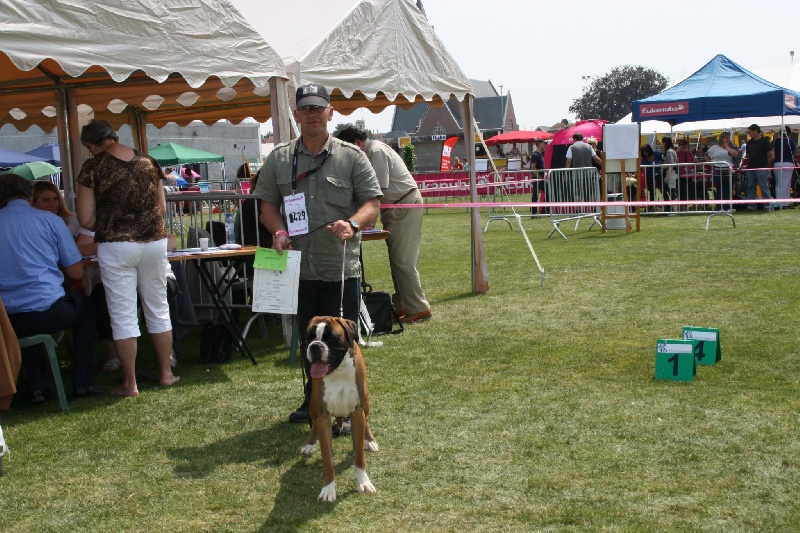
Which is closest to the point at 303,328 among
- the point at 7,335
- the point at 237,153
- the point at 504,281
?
the point at 7,335

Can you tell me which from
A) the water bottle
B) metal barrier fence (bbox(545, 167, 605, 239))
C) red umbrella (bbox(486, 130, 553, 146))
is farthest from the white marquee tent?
red umbrella (bbox(486, 130, 553, 146))

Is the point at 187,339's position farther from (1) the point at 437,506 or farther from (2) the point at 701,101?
(2) the point at 701,101

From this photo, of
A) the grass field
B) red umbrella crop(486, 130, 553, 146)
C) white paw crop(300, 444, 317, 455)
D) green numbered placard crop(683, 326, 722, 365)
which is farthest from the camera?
red umbrella crop(486, 130, 553, 146)

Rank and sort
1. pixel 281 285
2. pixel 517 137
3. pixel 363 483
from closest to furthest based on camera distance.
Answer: pixel 363 483 → pixel 281 285 → pixel 517 137

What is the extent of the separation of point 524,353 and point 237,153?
4673cm

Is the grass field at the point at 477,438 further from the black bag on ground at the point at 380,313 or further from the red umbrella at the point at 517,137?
the red umbrella at the point at 517,137

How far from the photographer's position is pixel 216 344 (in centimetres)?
717

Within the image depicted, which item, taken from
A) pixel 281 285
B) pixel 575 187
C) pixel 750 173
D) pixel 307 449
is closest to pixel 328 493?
pixel 307 449

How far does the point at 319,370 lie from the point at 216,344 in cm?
344

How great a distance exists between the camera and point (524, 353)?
6.89m

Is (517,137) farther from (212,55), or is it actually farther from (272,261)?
(272,261)

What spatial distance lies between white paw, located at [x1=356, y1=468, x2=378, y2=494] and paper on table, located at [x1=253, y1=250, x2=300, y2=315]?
3.62ft

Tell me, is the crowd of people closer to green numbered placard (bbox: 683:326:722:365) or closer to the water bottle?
the water bottle

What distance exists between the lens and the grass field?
151 inches
